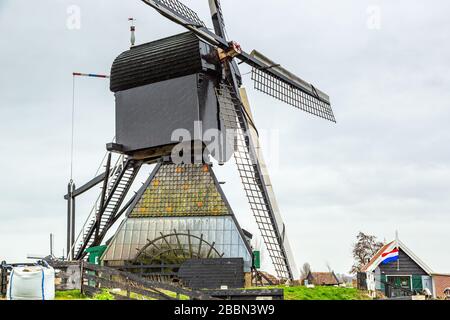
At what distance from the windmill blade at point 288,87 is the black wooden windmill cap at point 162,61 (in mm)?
2208

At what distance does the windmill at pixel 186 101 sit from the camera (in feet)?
84.0

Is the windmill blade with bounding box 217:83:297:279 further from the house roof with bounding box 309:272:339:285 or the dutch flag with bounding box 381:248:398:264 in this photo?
the house roof with bounding box 309:272:339:285

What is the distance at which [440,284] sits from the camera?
27484mm

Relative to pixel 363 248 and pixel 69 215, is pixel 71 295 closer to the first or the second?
pixel 69 215

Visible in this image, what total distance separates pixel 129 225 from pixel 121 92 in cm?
566

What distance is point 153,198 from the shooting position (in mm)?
25953

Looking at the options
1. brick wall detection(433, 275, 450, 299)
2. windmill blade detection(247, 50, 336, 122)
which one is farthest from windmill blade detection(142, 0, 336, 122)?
brick wall detection(433, 275, 450, 299)

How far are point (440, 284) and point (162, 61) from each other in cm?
1418

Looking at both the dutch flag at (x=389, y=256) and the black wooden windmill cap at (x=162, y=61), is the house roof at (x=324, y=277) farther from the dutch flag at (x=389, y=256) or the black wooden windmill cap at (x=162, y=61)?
the black wooden windmill cap at (x=162, y=61)

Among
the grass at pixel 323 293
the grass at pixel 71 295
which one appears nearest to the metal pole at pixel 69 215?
the grass at pixel 323 293

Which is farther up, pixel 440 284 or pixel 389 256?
pixel 389 256

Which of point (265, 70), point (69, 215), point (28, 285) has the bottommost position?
point (28, 285)

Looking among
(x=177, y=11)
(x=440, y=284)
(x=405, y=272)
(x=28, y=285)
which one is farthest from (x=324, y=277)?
(x=28, y=285)
